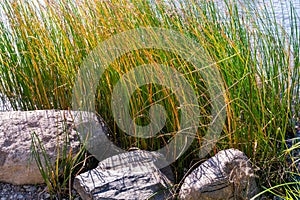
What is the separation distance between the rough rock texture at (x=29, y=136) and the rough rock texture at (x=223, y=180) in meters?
0.65

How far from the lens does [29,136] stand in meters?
2.53

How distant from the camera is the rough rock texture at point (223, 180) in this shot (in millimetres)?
2154

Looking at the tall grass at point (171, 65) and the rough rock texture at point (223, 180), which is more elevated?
the tall grass at point (171, 65)

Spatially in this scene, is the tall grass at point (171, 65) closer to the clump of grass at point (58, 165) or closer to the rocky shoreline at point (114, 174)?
the rocky shoreline at point (114, 174)

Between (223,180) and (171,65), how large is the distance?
692 millimetres

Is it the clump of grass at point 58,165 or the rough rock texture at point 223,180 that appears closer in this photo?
the rough rock texture at point 223,180

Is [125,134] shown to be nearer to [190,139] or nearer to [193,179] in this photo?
[190,139]

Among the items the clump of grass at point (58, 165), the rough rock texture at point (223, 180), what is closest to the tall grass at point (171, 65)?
the rough rock texture at point (223, 180)

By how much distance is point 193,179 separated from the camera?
221 centimetres

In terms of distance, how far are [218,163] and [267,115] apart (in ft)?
1.64

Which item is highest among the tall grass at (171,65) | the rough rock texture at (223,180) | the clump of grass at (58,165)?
the tall grass at (171,65)

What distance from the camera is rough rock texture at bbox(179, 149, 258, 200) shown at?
2154 mm

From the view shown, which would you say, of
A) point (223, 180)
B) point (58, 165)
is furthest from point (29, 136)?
point (223, 180)

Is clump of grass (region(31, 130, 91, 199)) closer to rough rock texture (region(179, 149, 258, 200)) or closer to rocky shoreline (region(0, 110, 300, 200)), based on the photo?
rocky shoreline (region(0, 110, 300, 200))
